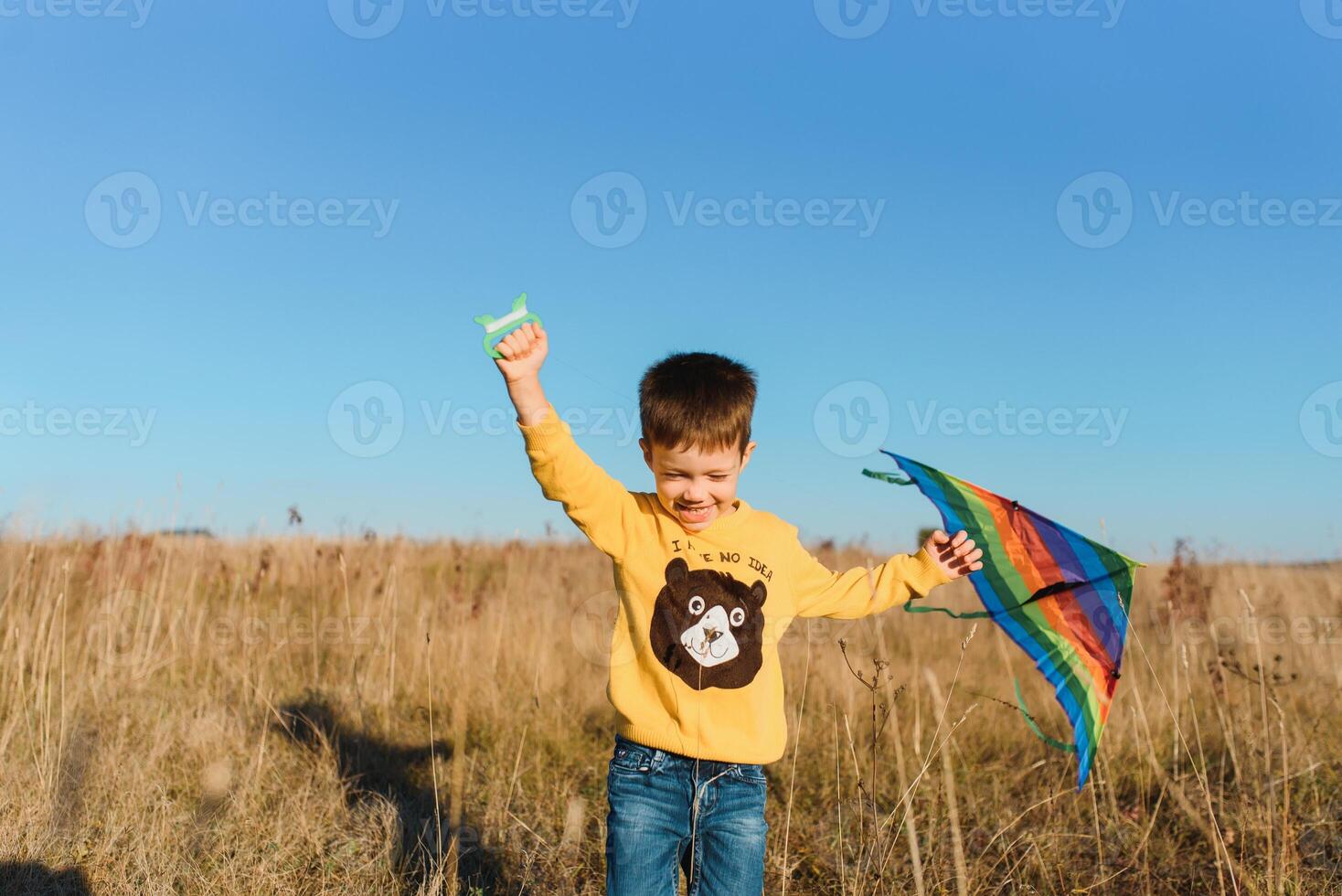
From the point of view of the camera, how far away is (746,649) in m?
2.49

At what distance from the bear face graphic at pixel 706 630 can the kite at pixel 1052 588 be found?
89cm

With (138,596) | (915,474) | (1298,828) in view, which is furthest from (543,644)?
(1298,828)

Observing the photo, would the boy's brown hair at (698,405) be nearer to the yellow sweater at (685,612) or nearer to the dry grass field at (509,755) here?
the yellow sweater at (685,612)

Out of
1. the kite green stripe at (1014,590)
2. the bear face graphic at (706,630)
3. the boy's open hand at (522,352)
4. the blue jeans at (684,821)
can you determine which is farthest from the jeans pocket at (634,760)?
the kite green stripe at (1014,590)

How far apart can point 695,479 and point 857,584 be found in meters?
0.65

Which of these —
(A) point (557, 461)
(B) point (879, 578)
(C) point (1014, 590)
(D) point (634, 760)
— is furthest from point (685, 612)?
(C) point (1014, 590)

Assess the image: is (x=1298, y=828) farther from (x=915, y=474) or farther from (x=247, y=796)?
(x=247, y=796)

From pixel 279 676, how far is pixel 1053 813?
3992 mm

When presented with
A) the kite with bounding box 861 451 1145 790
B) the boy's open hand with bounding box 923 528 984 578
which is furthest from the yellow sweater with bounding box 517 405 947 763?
the kite with bounding box 861 451 1145 790

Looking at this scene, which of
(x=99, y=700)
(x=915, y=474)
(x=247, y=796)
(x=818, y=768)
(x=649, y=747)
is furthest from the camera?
(x=99, y=700)

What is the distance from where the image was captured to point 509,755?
14.6ft

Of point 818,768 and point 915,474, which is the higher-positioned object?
point 915,474

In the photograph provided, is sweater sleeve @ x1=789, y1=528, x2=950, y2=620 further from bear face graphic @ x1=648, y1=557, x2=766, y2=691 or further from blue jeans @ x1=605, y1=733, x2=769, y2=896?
blue jeans @ x1=605, y1=733, x2=769, y2=896

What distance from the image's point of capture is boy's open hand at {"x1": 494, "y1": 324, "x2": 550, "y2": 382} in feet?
7.40
